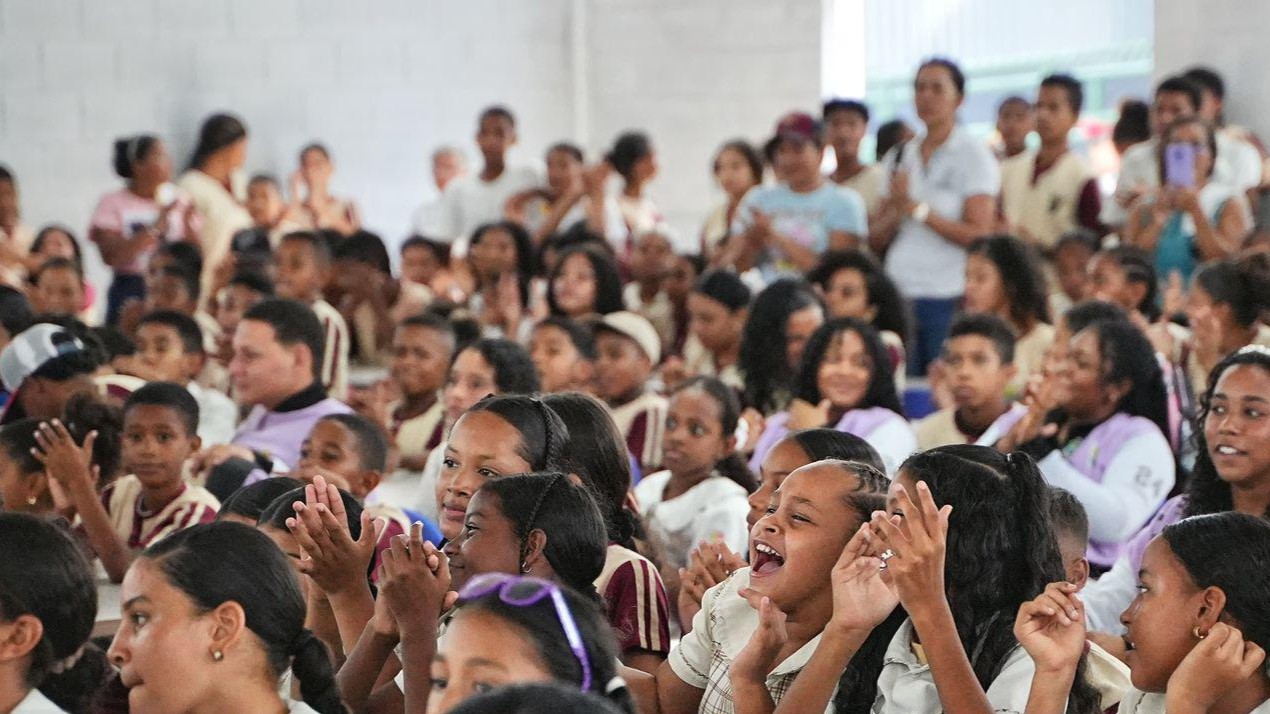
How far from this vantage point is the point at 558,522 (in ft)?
8.43

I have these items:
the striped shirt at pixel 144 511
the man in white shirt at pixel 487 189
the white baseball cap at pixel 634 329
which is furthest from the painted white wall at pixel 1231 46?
the striped shirt at pixel 144 511

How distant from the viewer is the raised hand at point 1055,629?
7.10 feet

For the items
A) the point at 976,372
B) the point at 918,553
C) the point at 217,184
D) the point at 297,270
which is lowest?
the point at 976,372

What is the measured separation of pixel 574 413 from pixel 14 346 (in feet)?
7.63

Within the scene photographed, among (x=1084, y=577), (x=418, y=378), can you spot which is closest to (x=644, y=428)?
(x=418, y=378)

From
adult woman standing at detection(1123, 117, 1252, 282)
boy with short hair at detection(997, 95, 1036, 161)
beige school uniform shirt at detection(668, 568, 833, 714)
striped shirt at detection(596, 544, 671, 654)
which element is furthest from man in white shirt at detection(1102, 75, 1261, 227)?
beige school uniform shirt at detection(668, 568, 833, 714)

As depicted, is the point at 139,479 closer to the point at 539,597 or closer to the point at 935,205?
the point at 539,597

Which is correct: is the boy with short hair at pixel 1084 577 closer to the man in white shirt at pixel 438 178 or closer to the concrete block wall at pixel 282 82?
the man in white shirt at pixel 438 178

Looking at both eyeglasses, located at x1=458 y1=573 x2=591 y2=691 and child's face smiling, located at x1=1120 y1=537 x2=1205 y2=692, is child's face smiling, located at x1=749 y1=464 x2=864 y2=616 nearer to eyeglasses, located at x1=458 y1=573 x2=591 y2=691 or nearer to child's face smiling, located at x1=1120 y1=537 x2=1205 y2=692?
child's face smiling, located at x1=1120 y1=537 x2=1205 y2=692

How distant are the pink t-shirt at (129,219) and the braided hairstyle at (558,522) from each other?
570cm

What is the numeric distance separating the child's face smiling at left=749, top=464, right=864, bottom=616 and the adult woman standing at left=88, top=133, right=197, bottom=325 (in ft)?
19.1

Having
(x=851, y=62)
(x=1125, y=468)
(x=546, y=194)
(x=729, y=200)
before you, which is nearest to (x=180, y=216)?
(x=546, y=194)

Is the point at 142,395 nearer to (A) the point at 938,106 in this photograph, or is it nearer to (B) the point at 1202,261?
(A) the point at 938,106

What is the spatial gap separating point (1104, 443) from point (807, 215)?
9.67ft
